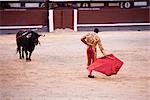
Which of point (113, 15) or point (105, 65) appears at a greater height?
point (113, 15)

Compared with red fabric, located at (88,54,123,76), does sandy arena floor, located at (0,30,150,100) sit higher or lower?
lower

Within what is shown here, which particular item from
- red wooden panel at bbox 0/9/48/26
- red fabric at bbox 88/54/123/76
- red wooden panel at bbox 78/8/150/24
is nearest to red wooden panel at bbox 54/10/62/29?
red wooden panel at bbox 0/9/48/26

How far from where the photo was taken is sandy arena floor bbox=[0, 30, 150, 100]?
4.64 metres

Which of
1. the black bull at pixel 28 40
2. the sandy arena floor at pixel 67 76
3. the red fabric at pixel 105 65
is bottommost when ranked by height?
the sandy arena floor at pixel 67 76

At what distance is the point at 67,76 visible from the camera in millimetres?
5742

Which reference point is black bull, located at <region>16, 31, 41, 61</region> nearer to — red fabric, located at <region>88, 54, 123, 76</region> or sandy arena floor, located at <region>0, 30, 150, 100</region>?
sandy arena floor, located at <region>0, 30, 150, 100</region>

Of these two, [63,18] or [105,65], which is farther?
[63,18]

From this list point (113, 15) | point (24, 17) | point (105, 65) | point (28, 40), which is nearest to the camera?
point (105, 65)

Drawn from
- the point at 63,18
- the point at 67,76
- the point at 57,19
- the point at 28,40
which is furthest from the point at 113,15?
the point at 67,76

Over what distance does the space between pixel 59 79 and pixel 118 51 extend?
9.93 feet

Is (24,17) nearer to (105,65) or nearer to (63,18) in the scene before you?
(63,18)

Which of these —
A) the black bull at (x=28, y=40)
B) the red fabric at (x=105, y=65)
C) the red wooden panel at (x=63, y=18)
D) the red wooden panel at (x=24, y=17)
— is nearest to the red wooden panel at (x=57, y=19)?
the red wooden panel at (x=63, y=18)

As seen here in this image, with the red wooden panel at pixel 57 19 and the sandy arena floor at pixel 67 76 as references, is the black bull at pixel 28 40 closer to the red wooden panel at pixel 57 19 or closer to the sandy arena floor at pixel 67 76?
the sandy arena floor at pixel 67 76

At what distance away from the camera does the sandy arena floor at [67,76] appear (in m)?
4.64
